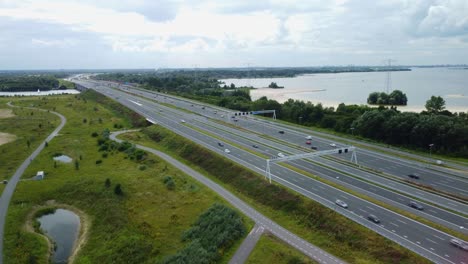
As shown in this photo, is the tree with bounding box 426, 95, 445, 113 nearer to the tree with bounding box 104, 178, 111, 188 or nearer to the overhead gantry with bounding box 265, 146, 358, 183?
the overhead gantry with bounding box 265, 146, 358, 183

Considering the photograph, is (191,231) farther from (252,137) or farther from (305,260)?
(252,137)

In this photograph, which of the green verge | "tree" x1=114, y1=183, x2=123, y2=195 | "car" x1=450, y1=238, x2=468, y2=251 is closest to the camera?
"car" x1=450, y1=238, x2=468, y2=251

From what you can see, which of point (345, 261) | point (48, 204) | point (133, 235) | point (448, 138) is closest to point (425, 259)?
point (345, 261)

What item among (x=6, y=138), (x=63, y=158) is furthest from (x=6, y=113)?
(x=63, y=158)

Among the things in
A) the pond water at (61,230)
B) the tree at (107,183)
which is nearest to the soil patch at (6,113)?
the tree at (107,183)

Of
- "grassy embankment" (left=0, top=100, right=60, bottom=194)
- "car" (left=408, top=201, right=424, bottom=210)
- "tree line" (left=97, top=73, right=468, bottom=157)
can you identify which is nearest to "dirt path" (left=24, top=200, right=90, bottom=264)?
"grassy embankment" (left=0, top=100, right=60, bottom=194)

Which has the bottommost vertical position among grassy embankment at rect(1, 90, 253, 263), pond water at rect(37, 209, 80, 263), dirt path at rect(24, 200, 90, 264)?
pond water at rect(37, 209, 80, 263)
